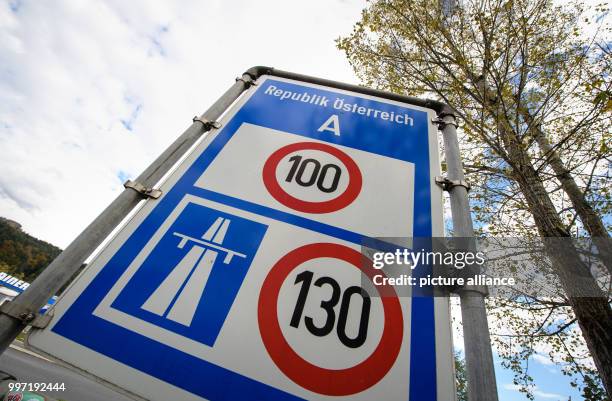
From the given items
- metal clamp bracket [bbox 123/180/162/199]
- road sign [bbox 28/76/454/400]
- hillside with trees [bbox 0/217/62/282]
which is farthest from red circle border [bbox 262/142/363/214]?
hillside with trees [bbox 0/217/62/282]

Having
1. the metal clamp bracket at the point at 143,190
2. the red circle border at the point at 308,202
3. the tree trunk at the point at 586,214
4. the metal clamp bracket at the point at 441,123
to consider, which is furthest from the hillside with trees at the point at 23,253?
the tree trunk at the point at 586,214

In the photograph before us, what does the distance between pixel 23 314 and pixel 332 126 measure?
52.1 inches

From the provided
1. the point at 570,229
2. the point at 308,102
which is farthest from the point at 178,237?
the point at 570,229

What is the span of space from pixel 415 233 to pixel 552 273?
491 cm

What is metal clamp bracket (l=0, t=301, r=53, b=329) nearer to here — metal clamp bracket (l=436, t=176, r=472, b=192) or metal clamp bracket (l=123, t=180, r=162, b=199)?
metal clamp bracket (l=123, t=180, r=162, b=199)

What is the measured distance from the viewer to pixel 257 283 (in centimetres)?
91

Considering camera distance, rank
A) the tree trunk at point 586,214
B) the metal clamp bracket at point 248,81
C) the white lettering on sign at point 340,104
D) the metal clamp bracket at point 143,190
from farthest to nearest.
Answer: the tree trunk at point 586,214 < the metal clamp bracket at point 248,81 < the white lettering on sign at point 340,104 < the metal clamp bracket at point 143,190

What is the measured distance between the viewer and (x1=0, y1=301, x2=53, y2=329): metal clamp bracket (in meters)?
0.77

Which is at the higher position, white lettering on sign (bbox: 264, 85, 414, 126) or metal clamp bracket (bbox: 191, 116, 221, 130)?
white lettering on sign (bbox: 264, 85, 414, 126)

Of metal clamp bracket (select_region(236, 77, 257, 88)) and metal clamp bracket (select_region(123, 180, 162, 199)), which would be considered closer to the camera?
metal clamp bracket (select_region(123, 180, 162, 199))

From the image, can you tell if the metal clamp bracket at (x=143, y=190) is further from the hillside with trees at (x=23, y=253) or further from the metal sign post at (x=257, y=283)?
the hillside with trees at (x=23, y=253)

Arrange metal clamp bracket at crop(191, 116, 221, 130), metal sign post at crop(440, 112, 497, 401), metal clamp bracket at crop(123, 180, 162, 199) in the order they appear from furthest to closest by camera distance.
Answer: metal clamp bracket at crop(191, 116, 221, 130) → metal clamp bracket at crop(123, 180, 162, 199) → metal sign post at crop(440, 112, 497, 401)

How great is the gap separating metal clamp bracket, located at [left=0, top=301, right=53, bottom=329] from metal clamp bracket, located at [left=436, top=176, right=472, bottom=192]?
1.39 metres

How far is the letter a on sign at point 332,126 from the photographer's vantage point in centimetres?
143
